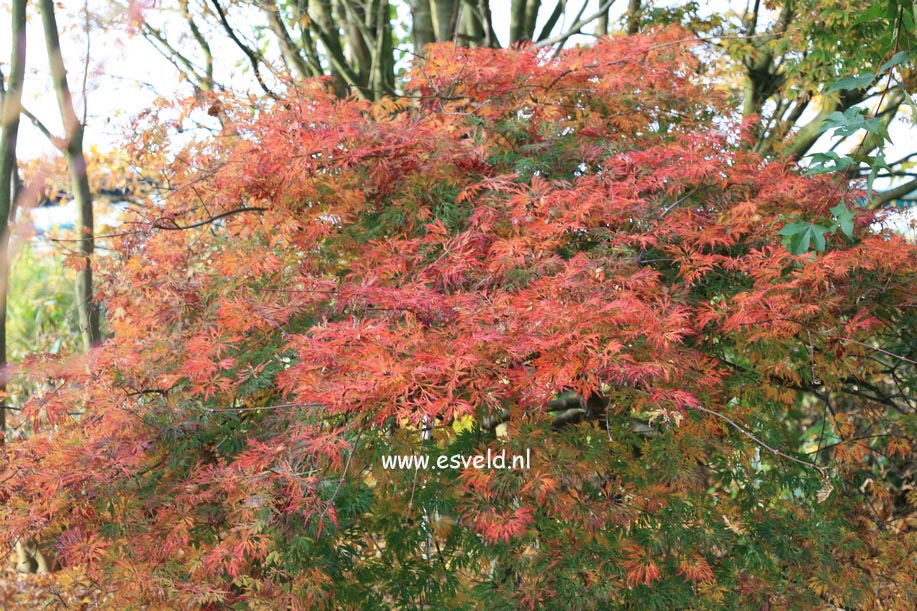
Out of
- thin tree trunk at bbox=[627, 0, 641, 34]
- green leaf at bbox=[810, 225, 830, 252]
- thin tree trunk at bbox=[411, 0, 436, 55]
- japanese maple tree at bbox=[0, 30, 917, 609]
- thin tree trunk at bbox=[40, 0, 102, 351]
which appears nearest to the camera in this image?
green leaf at bbox=[810, 225, 830, 252]

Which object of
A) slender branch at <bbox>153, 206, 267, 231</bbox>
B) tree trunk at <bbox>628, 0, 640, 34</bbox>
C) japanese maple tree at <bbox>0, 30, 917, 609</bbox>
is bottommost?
japanese maple tree at <bbox>0, 30, 917, 609</bbox>

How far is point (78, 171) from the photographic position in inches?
169

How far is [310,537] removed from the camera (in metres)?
2.49

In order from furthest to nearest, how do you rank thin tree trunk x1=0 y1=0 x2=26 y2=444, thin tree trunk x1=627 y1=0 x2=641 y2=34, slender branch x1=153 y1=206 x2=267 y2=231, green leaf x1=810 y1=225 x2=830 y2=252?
thin tree trunk x1=627 y1=0 x2=641 y2=34, thin tree trunk x1=0 y1=0 x2=26 y2=444, slender branch x1=153 y1=206 x2=267 y2=231, green leaf x1=810 y1=225 x2=830 y2=252

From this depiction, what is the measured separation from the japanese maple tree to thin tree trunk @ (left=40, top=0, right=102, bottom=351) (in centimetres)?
87

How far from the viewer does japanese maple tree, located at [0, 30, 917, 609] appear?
2.44m

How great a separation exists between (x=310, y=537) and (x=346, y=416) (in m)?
0.36

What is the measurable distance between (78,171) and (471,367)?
114 inches

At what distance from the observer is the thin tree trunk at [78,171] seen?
4.07 meters

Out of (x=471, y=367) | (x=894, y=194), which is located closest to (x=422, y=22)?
(x=894, y=194)

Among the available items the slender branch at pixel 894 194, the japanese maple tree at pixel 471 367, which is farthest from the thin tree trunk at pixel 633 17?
the japanese maple tree at pixel 471 367

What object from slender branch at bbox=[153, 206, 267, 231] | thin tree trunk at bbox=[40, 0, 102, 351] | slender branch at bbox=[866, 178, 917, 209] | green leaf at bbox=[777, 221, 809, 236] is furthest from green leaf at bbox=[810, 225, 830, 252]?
thin tree trunk at bbox=[40, 0, 102, 351]

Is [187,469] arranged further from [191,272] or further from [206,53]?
[206,53]

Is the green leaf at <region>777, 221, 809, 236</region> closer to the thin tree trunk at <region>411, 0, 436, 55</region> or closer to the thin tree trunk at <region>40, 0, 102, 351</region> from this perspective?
the thin tree trunk at <region>40, 0, 102, 351</region>
